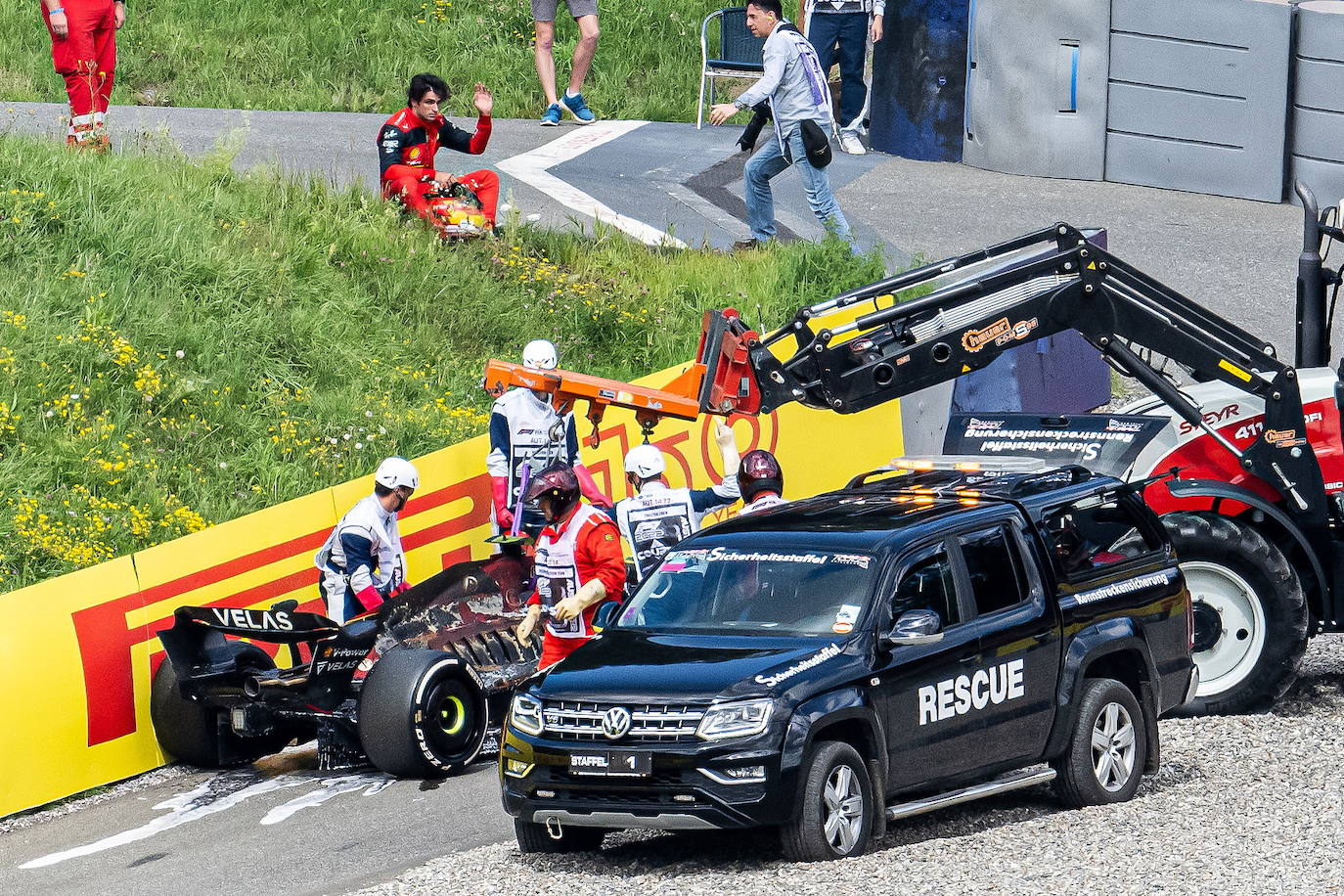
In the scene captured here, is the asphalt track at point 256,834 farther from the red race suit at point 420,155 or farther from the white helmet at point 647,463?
the red race suit at point 420,155

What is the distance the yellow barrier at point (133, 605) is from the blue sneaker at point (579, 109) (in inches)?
422

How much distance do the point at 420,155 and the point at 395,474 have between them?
6.70 m

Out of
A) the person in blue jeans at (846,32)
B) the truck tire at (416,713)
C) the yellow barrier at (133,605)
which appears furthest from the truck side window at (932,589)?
the person in blue jeans at (846,32)

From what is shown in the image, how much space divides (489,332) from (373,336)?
1139mm

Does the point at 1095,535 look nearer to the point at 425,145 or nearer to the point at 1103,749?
the point at 1103,749

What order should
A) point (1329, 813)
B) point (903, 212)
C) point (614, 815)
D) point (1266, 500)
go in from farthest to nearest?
point (903, 212), point (1266, 500), point (1329, 813), point (614, 815)

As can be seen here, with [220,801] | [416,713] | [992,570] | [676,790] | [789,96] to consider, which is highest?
[789,96]

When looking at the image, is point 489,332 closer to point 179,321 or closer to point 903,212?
point 179,321

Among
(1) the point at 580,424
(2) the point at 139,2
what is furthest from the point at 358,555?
(2) the point at 139,2

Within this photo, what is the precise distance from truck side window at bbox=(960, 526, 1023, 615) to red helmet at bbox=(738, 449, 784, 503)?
9.40 feet

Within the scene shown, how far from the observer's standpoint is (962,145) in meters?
24.7

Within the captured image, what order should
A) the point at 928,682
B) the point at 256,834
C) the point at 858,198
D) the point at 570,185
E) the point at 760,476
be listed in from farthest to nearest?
the point at 858,198, the point at 570,185, the point at 760,476, the point at 256,834, the point at 928,682

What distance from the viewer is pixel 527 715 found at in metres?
8.91

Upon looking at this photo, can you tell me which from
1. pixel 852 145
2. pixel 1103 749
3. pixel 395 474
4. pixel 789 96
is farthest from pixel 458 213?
pixel 1103 749
